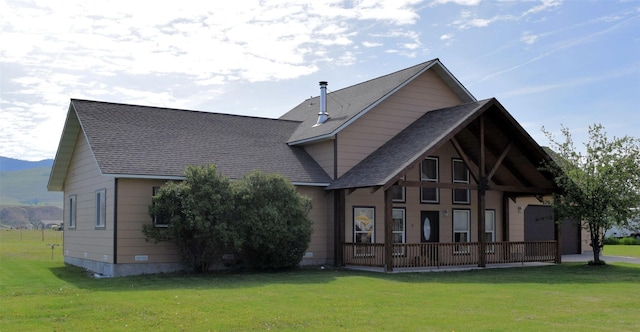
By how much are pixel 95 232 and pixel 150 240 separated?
10.3 feet

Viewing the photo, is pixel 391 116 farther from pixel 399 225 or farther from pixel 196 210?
pixel 196 210

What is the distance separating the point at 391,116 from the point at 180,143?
822 cm

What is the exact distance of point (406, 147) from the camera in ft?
78.1

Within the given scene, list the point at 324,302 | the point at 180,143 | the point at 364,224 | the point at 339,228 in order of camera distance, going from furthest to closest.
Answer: the point at 364,224, the point at 339,228, the point at 180,143, the point at 324,302

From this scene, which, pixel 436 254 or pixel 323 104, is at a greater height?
pixel 323 104

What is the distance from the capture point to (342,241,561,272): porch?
74.3ft

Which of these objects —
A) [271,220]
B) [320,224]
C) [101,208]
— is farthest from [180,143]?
[320,224]

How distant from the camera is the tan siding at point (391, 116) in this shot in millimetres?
24953

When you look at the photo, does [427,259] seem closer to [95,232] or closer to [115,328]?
[95,232]

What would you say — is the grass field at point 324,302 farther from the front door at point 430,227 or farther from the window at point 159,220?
the front door at point 430,227

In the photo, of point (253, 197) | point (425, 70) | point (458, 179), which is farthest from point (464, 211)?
point (253, 197)

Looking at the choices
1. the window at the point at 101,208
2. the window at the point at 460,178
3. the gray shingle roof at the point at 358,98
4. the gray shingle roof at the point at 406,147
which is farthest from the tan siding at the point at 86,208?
the window at the point at 460,178

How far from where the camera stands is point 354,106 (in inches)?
1025

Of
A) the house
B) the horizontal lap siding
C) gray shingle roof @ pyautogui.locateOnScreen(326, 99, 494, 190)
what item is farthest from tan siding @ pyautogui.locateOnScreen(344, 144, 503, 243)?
the horizontal lap siding
